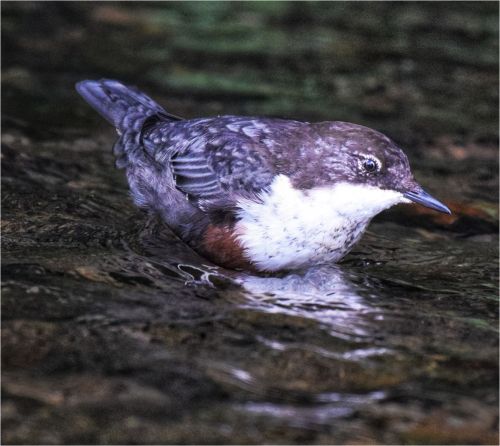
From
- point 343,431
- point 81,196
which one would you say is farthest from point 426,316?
point 81,196

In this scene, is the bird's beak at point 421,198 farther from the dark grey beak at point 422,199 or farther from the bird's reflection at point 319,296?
the bird's reflection at point 319,296

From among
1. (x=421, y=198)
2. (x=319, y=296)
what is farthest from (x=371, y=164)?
(x=319, y=296)

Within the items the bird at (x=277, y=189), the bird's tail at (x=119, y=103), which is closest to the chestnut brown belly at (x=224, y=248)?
the bird at (x=277, y=189)

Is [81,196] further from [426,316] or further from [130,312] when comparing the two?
[426,316]

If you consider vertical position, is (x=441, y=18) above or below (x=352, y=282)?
above

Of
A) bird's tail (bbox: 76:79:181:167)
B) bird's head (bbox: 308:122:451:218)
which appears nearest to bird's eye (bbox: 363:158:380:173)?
bird's head (bbox: 308:122:451:218)

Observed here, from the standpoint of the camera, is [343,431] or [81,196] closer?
[343,431]

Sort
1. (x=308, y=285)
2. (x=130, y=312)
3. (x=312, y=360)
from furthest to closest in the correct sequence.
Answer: (x=308, y=285)
(x=130, y=312)
(x=312, y=360)
